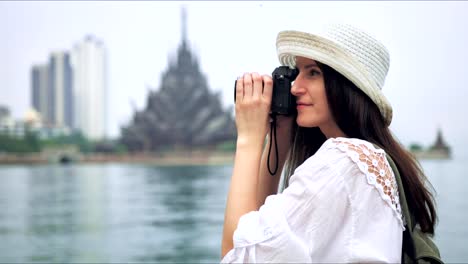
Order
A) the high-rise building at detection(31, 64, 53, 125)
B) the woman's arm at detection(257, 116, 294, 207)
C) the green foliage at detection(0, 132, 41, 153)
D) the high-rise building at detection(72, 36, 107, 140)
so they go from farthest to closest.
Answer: the high-rise building at detection(31, 64, 53, 125) < the high-rise building at detection(72, 36, 107, 140) < the green foliage at detection(0, 132, 41, 153) < the woman's arm at detection(257, 116, 294, 207)

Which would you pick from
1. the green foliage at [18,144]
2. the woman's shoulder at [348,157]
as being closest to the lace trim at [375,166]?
the woman's shoulder at [348,157]

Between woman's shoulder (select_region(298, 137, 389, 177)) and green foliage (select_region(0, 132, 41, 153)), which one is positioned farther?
green foliage (select_region(0, 132, 41, 153))

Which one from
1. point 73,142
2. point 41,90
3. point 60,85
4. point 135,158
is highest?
point 60,85

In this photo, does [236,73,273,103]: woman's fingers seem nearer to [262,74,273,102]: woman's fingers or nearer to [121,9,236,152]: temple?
[262,74,273,102]: woman's fingers

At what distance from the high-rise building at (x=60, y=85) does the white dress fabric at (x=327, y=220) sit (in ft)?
84.6

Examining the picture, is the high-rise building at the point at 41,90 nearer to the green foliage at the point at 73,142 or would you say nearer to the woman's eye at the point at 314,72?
the green foliage at the point at 73,142

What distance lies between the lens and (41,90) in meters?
26.1

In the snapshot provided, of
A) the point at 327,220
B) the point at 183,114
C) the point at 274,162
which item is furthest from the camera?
the point at 183,114

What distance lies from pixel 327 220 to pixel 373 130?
9 cm

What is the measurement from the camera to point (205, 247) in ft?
8.25

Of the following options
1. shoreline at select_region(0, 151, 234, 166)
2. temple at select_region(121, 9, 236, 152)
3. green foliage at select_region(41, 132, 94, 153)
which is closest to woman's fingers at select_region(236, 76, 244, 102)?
shoreline at select_region(0, 151, 234, 166)

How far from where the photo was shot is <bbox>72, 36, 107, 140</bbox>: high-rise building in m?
23.7

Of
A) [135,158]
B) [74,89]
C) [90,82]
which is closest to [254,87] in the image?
[135,158]

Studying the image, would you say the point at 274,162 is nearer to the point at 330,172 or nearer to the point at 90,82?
the point at 330,172
